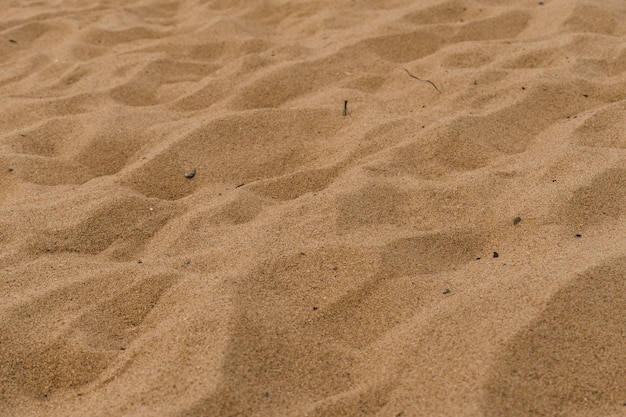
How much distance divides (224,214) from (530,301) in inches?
32.8

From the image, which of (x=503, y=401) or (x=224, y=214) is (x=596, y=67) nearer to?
(x=224, y=214)

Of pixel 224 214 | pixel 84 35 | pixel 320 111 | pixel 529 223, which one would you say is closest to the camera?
pixel 529 223

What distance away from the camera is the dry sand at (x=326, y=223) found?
140 centimetres

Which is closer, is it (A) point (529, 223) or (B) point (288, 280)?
(B) point (288, 280)

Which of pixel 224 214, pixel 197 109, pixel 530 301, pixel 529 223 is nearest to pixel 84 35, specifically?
pixel 197 109

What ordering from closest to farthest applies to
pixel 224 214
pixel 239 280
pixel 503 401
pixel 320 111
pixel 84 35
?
pixel 503 401, pixel 239 280, pixel 224 214, pixel 320 111, pixel 84 35

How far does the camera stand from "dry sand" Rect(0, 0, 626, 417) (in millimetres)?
1404

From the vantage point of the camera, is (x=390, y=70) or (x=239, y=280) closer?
(x=239, y=280)

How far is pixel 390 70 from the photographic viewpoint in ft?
9.25

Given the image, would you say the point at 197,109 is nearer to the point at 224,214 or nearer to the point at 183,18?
the point at 224,214

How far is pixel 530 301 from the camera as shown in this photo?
152 cm

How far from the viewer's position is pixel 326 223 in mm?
1868

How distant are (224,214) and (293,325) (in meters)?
0.53

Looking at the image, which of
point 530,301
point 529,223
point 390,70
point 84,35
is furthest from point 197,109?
point 530,301
